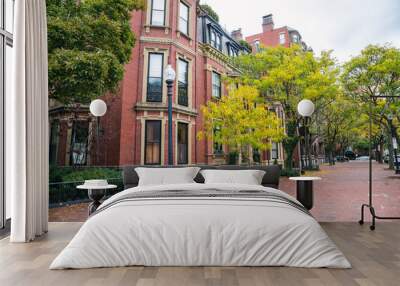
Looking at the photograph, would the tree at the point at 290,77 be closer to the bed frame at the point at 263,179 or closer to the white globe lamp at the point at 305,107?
the white globe lamp at the point at 305,107

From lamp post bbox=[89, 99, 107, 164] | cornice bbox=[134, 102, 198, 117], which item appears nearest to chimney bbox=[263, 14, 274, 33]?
cornice bbox=[134, 102, 198, 117]

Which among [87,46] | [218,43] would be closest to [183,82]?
[218,43]

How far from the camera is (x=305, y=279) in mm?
2018

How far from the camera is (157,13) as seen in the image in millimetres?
5027

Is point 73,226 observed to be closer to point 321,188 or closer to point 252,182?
point 252,182

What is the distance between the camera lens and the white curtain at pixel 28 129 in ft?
10.0

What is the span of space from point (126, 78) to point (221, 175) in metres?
2.29

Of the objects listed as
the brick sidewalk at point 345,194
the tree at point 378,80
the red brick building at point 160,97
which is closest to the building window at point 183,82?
the red brick building at point 160,97

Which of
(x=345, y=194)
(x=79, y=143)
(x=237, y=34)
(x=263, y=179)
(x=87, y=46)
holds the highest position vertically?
(x=237, y=34)

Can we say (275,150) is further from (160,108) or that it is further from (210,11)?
(210,11)

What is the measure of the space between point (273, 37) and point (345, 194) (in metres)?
2.73

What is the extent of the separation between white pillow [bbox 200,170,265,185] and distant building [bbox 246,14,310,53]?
237 centimetres

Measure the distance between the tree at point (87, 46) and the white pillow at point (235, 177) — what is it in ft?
7.09

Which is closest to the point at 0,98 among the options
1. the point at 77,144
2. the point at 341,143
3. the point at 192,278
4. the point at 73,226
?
the point at 77,144
